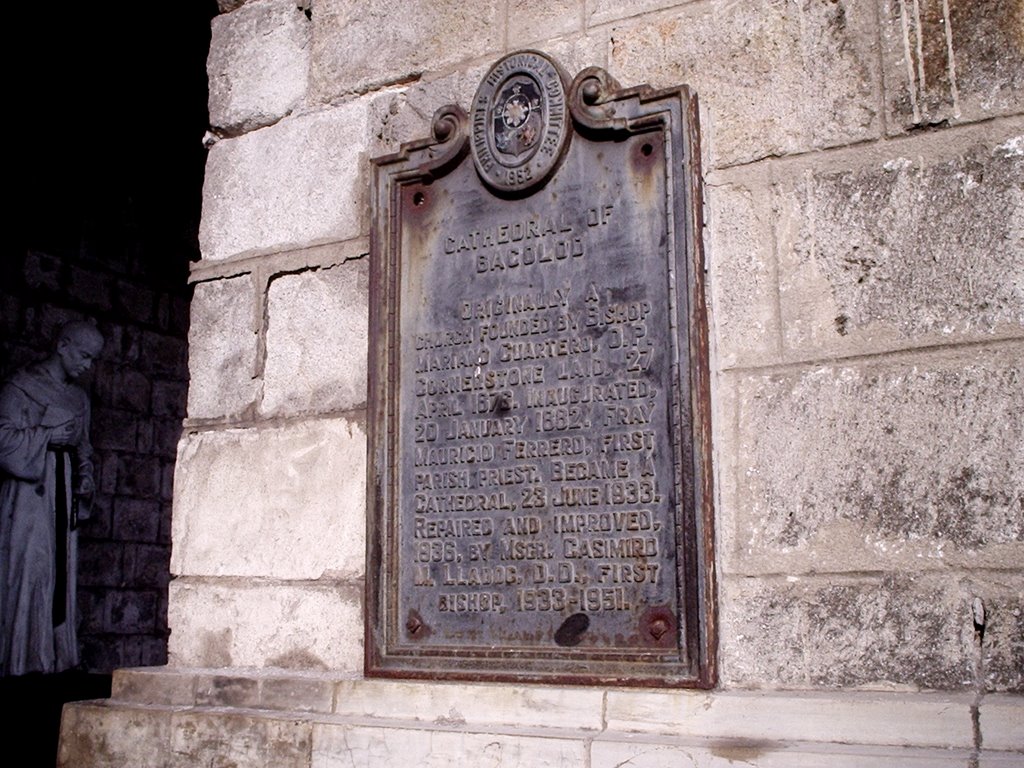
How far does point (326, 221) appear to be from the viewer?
3057 millimetres

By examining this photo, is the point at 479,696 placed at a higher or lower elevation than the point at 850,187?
lower

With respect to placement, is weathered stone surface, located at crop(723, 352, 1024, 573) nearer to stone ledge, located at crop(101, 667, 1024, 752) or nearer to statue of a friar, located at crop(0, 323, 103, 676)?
stone ledge, located at crop(101, 667, 1024, 752)

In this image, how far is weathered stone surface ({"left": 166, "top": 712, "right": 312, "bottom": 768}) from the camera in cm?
260

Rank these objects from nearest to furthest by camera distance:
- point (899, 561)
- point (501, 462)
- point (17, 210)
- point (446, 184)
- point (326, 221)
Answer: point (899, 561), point (501, 462), point (446, 184), point (326, 221), point (17, 210)

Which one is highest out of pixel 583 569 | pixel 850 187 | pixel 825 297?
pixel 850 187

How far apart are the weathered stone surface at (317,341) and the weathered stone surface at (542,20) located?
0.70m

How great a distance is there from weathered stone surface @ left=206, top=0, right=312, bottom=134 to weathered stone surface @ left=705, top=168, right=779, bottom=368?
1.34 meters

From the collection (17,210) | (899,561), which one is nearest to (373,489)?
(899,561)

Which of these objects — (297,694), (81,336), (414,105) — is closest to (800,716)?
(297,694)

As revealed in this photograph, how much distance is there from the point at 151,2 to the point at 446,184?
18.5 feet

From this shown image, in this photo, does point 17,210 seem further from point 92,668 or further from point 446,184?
point 446,184

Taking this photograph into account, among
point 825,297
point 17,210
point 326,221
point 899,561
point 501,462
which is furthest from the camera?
point 17,210

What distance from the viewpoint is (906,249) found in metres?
2.26

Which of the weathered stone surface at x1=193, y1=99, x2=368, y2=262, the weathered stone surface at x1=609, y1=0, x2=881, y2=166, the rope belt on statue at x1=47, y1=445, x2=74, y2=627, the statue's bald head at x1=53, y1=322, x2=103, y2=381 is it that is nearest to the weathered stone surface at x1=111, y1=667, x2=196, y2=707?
the weathered stone surface at x1=193, y1=99, x2=368, y2=262
